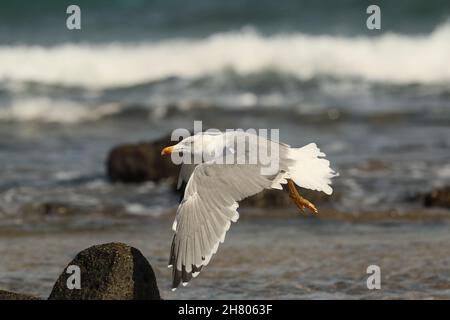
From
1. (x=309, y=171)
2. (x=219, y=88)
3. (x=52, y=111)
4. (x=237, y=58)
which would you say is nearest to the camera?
(x=309, y=171)

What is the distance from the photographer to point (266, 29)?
20.0m

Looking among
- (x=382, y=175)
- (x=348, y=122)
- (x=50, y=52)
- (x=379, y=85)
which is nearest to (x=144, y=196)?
(x=382, y=175)

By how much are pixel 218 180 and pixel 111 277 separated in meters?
0.83

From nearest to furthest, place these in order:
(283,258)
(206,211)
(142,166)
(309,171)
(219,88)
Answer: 1. (206,211)
2. (309,171)
3. (283,258)
4. (142,166)
5. (219,88)

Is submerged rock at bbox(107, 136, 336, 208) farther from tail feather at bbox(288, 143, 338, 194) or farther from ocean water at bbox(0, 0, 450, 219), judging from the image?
tail feather at bbox(288, 143, 338, 194)

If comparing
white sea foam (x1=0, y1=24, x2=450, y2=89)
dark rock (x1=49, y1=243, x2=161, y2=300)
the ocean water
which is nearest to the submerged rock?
the ocean water

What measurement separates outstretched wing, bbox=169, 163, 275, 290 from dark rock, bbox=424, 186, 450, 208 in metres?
3.64

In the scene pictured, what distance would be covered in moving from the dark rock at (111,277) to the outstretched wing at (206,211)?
168 millimetres

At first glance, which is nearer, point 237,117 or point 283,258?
point 283,258

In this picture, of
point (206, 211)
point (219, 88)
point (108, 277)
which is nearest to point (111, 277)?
point (108, 277)

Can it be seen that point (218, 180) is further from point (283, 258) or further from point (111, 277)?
point (283, 258)

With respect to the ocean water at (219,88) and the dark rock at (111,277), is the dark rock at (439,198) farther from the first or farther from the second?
the dark rock at (111,277)

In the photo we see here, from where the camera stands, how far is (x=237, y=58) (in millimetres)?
18625

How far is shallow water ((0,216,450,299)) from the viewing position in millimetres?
6559
